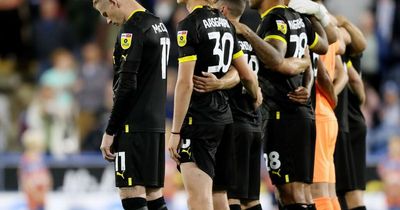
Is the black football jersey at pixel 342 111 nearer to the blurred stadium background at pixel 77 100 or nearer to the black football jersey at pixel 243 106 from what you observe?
the black football jersey at pixel 243 106

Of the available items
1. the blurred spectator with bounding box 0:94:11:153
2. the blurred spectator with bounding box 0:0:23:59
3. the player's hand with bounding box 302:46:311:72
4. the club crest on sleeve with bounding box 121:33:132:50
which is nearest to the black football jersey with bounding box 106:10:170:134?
the club crest on sleeve with bounding box 121:33:132:50

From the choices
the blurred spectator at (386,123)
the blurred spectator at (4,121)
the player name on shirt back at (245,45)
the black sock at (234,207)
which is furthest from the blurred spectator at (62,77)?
the black sock at (234,207)

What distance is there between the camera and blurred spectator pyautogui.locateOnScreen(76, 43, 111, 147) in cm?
1927

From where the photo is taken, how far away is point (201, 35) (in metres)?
9.01

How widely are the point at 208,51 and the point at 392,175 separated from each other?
867cm

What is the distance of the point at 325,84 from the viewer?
10414mm

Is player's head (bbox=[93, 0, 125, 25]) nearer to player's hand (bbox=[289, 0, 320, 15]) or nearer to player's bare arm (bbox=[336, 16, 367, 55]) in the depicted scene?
player's hand (bbox=[289, 0, 320, 15])

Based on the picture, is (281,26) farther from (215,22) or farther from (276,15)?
(215,22)

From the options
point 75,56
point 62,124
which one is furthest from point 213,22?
point 75,56

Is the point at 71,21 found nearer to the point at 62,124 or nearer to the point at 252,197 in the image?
→ the point at 62,124

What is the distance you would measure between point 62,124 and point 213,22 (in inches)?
398

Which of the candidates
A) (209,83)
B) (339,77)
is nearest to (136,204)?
(209,83)

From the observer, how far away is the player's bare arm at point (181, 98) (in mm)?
8945

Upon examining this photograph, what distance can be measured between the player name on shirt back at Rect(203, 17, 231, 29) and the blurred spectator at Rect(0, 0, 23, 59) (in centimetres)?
1230
